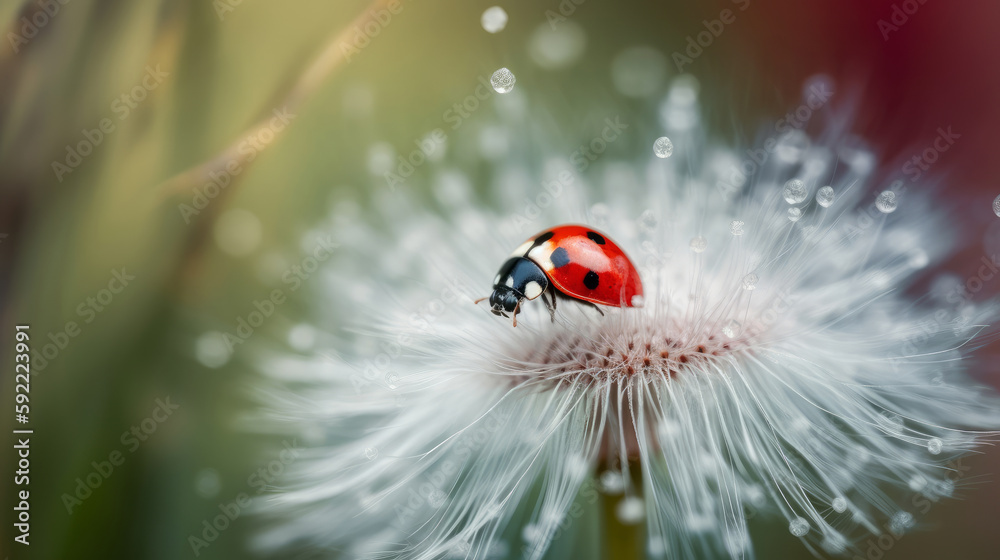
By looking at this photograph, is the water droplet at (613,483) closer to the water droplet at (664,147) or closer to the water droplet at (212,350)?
the water droplet at (664,147)

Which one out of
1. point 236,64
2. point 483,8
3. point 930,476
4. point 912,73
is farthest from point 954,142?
point 236,64

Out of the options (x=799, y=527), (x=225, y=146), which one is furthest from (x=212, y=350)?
(x=799, y=527)

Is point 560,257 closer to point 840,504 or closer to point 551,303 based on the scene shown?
point 551,303

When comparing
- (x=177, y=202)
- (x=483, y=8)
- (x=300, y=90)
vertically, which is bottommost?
(x=177, y=202)

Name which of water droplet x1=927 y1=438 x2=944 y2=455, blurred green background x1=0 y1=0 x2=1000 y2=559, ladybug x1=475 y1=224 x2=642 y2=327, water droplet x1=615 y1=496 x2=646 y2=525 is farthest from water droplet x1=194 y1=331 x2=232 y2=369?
water droplet x1=927 y1=438 x2=944 y2=455

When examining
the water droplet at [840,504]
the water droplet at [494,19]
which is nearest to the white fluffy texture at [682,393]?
the water droplet at [840,504]

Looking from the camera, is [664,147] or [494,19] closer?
[664,147]

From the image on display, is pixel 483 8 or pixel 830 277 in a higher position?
pixel 483 8

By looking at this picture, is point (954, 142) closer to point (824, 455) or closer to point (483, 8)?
point (824, 455)
